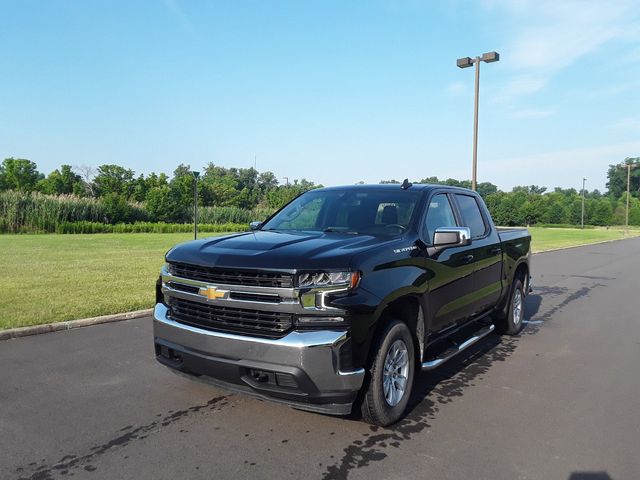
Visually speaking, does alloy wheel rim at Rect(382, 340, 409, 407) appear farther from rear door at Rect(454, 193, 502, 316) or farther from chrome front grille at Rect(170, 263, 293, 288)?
rear door at Rect(454, 193, 502, 316)

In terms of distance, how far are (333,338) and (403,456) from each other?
96 cm

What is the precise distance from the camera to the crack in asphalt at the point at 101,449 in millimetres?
3129

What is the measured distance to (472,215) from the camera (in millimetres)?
5922

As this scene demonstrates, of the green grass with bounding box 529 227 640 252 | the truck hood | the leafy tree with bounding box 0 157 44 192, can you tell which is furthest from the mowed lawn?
the leafy tree with bounding box 0 157 44 192

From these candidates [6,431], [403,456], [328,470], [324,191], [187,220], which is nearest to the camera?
[328,470]

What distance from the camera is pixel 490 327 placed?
614 centimetres

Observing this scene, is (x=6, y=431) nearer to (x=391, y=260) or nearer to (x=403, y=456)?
(x=403, y=456)

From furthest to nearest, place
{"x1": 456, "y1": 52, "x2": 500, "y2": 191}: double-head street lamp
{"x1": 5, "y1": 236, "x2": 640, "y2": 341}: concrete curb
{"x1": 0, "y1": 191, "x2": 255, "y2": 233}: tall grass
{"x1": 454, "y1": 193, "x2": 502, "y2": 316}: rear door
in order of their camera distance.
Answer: {"x1": 0, "y1": 191, "x2": 255, "y2": 233}: tall grass
{"x1": 456, "y1": 52, "x2": 500, "y2": 191}: double-head street lamp
{"x1": 5, "y1": 236, "x2": 640, "y2": 341}: concrete curb
{"x1": 454, "y1": 193, "x2": 502, "y2": 316}: rear door

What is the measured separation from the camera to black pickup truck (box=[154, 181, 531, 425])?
3348 mm

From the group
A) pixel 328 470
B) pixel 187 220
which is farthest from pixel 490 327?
pixel 187 220

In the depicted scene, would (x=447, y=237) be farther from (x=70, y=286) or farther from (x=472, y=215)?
(x=70, y=286)

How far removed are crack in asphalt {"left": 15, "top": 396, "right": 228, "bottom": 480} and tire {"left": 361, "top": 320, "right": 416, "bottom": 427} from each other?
1.35 meters

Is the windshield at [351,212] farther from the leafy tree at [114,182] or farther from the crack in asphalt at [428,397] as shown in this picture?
the leafy tree at [114,182]

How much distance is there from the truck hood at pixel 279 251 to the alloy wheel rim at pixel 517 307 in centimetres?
367
